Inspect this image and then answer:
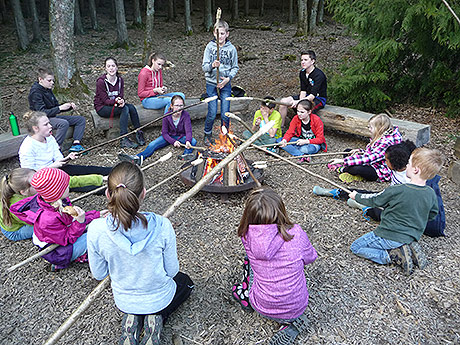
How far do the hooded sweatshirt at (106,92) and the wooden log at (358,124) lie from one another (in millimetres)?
4120

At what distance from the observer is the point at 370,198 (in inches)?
155

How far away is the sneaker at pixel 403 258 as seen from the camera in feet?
12.3

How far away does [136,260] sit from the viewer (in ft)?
9.00

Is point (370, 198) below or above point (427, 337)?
above

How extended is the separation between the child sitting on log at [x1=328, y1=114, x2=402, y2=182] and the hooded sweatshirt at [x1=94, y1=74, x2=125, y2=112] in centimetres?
441

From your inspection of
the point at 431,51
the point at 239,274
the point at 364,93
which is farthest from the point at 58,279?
the point at 431,51

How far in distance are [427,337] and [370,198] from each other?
1411 millimetres

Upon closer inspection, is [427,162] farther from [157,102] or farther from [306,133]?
[157,102]

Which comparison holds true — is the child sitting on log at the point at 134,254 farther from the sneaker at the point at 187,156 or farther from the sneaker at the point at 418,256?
the sneaker at the point at 187,156

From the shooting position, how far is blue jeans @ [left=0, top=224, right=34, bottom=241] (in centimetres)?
438

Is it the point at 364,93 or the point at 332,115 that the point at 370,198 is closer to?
the point at 332,115

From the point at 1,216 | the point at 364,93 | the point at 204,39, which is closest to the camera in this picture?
the point at 1,216

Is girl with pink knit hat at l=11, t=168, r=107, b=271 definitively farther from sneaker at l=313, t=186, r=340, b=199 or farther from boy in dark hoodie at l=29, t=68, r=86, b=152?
sneaker at l=313, t=186, r=340, b=199

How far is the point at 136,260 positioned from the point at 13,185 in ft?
7.06
